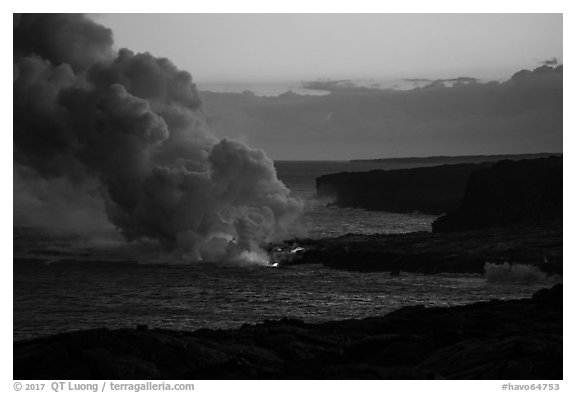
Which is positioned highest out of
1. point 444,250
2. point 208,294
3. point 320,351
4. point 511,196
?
point 511,196

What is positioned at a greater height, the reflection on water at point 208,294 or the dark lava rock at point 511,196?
the dark lava rock at point 511,196

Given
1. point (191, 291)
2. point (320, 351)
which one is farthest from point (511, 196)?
point (320, 351)

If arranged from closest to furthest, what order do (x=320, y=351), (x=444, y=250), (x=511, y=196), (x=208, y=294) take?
(x=320, y=351) < (x=208, y=294) < (x=444, y=250) < (x=511, y=196)

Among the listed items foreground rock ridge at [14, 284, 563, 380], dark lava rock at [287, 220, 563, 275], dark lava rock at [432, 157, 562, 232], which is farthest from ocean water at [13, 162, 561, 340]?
dark lava rock at [432, 157, 562, 232]

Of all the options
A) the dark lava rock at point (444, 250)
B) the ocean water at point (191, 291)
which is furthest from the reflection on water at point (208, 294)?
the dark lava rock at point (444, 250)

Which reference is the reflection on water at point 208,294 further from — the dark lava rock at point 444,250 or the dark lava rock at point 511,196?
the dark lava rock at point 511,196

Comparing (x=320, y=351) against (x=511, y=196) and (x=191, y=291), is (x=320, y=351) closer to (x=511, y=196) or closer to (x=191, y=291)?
(x=191, y=291)
